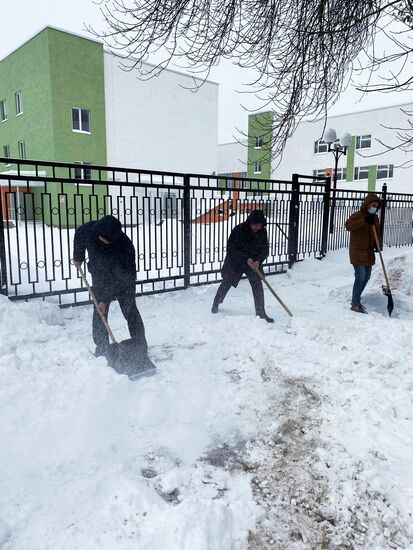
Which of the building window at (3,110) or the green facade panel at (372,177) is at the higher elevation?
the building window at (3,110)

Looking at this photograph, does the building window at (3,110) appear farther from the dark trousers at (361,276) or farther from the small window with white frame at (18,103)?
the dark trousers at (361,276)

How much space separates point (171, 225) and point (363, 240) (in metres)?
2.96

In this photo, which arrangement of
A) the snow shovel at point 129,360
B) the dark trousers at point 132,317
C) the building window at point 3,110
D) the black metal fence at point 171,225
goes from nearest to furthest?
the snow shovel at point 129,360, the dark trousers at point 132,317, the black metal fence at point 171,225, the building window at point 3,110

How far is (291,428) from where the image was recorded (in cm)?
302

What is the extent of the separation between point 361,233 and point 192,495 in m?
4.70

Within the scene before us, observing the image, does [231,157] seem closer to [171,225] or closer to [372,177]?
[372,177]

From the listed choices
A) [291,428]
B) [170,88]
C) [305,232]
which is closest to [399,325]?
[291,428]

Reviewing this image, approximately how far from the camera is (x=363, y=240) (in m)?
5.89

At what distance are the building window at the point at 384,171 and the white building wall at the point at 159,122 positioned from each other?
39.5 feet

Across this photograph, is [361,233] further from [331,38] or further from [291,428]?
[291,428]

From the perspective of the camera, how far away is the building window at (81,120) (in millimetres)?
20312

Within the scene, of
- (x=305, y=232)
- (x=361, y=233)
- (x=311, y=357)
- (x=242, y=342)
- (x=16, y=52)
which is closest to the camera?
(x=311, y=357)

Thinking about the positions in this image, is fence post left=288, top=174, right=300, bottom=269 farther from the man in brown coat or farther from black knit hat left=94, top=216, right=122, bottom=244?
black knit hat left=94, top=216, right=122, bottom=244

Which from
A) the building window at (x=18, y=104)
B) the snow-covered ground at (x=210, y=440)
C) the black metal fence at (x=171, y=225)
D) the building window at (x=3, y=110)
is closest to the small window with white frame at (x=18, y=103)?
the building window at (x=18, y=104)
